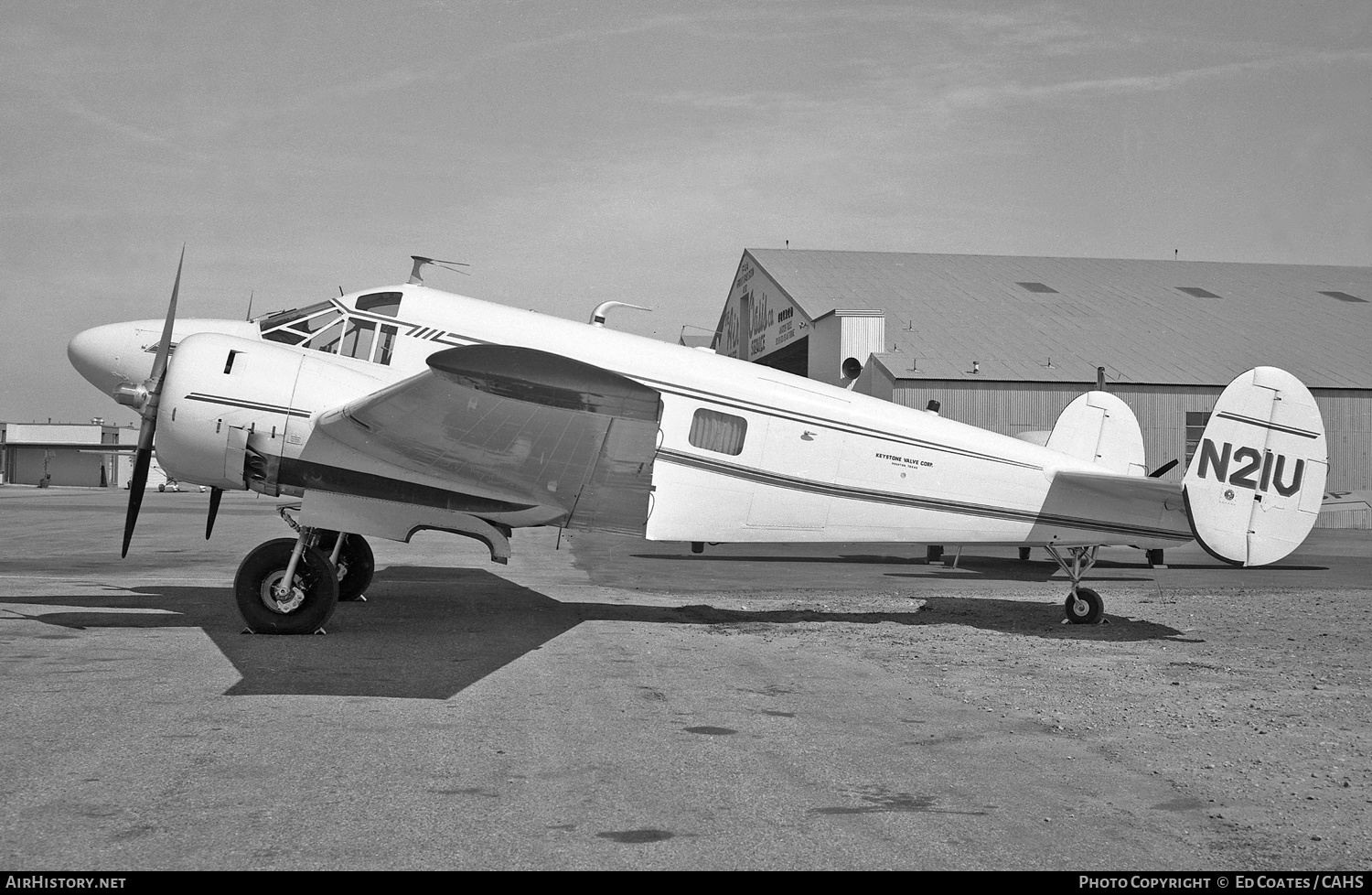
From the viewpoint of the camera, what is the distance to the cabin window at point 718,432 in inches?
456

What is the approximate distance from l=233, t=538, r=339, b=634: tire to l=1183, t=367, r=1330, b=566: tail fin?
940 cm

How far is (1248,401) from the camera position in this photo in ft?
39.0

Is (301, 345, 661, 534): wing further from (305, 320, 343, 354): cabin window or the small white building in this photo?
the small white building

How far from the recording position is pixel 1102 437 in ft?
43.3

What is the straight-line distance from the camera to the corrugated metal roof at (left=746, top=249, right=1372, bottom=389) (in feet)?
116

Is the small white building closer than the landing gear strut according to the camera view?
No

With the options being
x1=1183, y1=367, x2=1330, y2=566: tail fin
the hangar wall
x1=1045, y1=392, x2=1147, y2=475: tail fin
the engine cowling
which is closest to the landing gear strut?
x1=1045, y1=392, x2=1147, y2=475: tail fin

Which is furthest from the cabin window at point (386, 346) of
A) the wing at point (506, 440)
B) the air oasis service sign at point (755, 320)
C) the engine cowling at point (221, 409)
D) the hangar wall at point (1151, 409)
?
the air oasis service sign at point (755, 320)

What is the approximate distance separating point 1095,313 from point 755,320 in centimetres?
1348

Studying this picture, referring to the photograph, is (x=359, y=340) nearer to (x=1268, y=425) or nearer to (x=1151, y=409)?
(x=1268, y=425)

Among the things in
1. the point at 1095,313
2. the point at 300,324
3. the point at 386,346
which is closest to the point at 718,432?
the point at 386,346

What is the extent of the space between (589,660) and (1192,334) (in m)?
35.2
